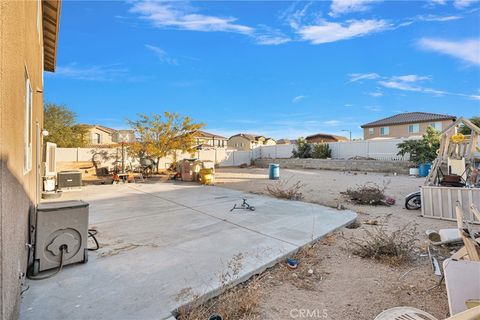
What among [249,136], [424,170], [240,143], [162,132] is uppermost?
[249,136]

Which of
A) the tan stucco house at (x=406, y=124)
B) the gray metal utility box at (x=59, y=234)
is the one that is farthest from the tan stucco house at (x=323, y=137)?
the gray metal utility box at (x=59, y=234)

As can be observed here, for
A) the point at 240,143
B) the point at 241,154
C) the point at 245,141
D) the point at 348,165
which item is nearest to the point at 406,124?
the point at 348,165

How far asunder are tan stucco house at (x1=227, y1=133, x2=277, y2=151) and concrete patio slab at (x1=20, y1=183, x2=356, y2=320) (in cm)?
3854

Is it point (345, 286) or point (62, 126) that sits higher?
point (62, 126)

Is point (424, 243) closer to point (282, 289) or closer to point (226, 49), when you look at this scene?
point (282, 289)

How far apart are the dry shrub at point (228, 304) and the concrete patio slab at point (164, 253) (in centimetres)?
7

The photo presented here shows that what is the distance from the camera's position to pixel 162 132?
44.0 feet

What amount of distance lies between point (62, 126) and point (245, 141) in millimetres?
30542

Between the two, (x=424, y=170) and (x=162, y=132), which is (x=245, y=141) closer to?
(x=162, y=132)

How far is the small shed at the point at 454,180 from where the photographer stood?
496 centimetres

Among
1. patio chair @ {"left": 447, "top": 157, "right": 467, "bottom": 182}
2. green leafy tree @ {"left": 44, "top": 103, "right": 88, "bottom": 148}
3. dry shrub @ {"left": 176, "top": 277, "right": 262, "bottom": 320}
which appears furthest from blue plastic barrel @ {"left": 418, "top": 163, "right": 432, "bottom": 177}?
green leafy tree @ {"left": 44, "top": 103, "right": 88, "bottom": 148}

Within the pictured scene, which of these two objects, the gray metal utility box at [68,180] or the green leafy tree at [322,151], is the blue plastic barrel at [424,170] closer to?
the green leafy tree at [322,151]

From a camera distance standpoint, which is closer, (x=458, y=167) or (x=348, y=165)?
(x=458, y=167)

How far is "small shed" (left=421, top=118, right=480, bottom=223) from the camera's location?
4.96 metres
